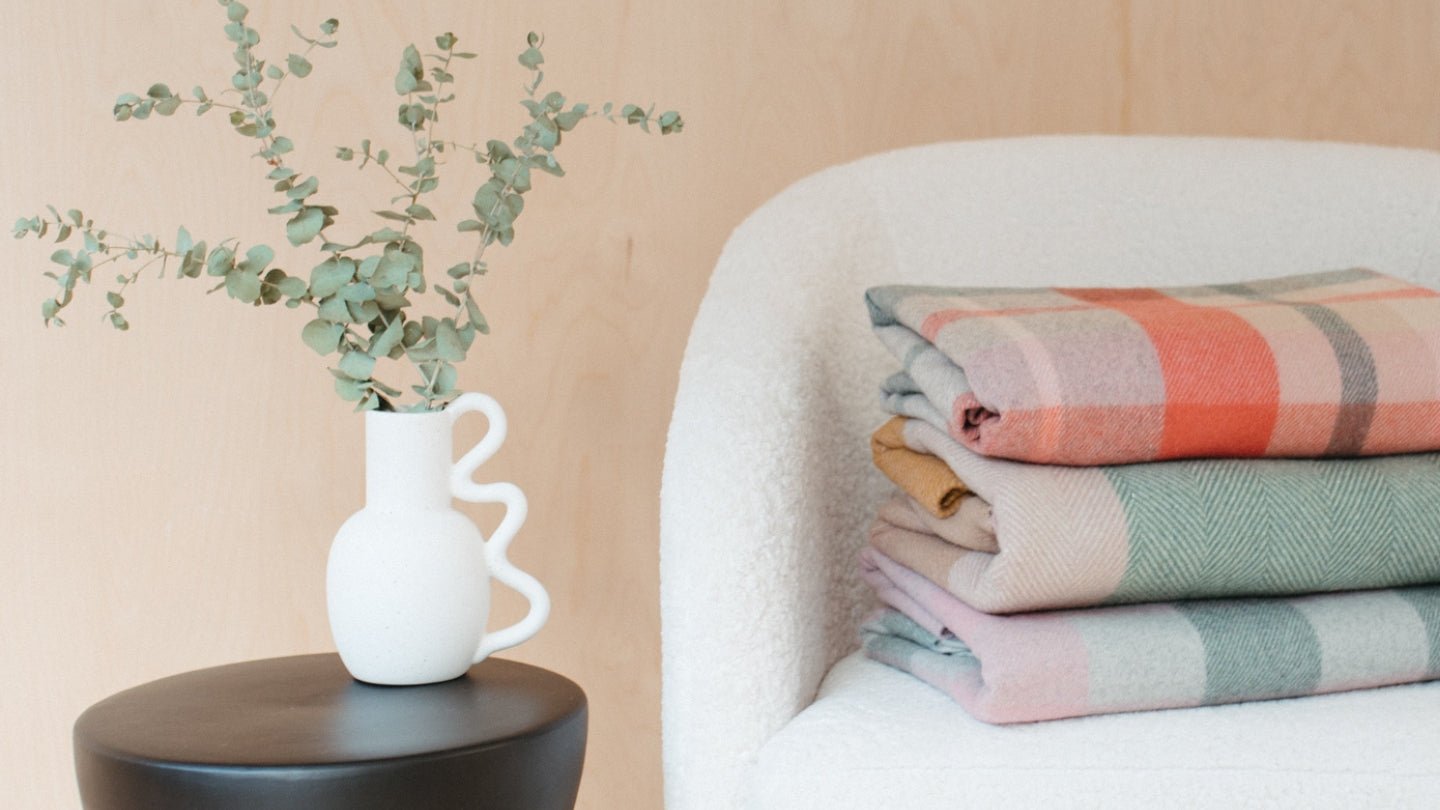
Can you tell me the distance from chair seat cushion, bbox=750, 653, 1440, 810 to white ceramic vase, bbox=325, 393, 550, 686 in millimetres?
213

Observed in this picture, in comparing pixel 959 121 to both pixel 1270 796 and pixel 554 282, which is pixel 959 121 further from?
pixel 1270 796

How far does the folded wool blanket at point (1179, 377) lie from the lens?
653 mm

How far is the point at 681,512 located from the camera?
693mm

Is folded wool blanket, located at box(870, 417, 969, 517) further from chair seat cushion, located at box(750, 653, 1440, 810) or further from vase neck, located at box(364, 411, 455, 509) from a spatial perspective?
vase neck, located at box(364, 411, 455, 509)

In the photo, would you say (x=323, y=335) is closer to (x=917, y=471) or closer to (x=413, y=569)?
(x=413, y=569)

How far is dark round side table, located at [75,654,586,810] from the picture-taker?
58 cm

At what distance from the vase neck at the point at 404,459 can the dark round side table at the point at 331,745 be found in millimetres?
118

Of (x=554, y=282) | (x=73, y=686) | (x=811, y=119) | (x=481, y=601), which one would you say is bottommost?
(x=73, y=686)

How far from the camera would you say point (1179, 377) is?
66cm

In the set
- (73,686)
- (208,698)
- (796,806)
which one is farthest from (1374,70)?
(73,686)

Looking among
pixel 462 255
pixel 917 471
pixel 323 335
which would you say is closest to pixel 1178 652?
pixel 917 471

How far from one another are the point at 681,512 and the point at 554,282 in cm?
48

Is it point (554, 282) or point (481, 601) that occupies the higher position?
point (554, 282)

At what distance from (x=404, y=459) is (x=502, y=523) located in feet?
0.26
